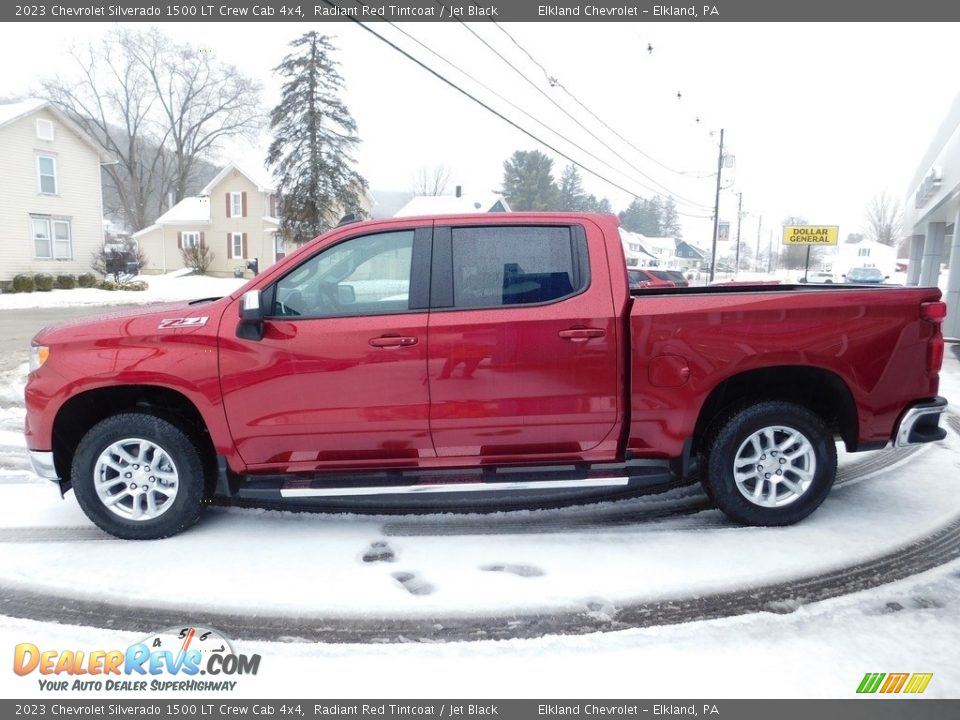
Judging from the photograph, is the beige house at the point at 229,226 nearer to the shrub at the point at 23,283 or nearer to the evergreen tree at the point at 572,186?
the shrub at the point at 23,283

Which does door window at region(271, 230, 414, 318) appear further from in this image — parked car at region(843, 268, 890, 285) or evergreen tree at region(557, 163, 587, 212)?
evergreen tree at region(557, 163, 587, 212)

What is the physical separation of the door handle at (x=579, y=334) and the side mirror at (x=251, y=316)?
178cm

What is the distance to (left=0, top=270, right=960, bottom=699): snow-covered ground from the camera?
2.86 meters

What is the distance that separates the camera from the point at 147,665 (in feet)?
9.95

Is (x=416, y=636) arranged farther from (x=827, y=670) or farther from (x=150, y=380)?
(x=150, y=380)

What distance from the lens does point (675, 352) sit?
4137 millimetres

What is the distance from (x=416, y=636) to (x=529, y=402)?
59.3 inches

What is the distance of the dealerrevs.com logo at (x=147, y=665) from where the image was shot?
292 cm

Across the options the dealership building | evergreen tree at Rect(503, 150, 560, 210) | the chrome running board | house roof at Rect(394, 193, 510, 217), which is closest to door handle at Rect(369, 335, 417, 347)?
the chrome running board

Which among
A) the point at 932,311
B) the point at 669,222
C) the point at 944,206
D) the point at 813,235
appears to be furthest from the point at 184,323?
the point at 669,222

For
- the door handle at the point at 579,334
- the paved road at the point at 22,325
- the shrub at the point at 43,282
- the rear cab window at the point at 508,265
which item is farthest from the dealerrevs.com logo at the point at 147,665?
the shrub at the point at 43,282

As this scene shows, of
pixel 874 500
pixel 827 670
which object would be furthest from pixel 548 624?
pixel 874 500

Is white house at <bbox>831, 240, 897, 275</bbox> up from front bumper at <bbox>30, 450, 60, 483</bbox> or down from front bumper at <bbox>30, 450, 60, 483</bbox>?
up

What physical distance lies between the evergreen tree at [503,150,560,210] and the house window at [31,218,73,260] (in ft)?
139
